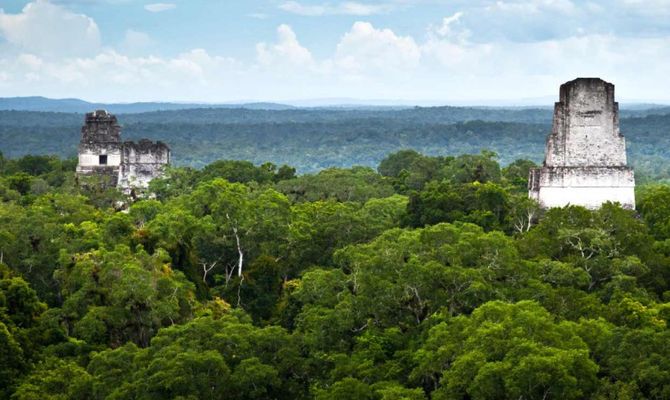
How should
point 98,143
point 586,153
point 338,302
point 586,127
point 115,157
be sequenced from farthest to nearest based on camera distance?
1. point 98,143
2. point 115,157
3. point 586,153
4. point 586,127
5. point 338,302

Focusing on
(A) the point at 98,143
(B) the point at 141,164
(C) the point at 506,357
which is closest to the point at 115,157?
(A) the point at 98,143

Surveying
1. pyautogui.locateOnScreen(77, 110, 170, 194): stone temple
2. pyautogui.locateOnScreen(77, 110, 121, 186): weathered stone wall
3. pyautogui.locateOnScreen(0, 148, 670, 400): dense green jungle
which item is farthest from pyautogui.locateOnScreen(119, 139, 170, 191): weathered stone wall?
pyautogui.locateOnScreen(0, 148, 670, 400): dense green jungle

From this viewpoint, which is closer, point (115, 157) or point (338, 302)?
point (338, 302)

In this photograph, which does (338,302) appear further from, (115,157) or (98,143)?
(98,143)

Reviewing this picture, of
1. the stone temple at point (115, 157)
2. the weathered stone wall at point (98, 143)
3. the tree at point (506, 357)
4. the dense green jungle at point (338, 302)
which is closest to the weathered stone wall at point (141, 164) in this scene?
the stone temple at point (115, 157)

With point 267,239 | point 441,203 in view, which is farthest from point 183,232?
point 441,203

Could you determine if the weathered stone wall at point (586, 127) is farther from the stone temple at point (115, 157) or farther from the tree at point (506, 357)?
the stone temple at point (115, 157)
